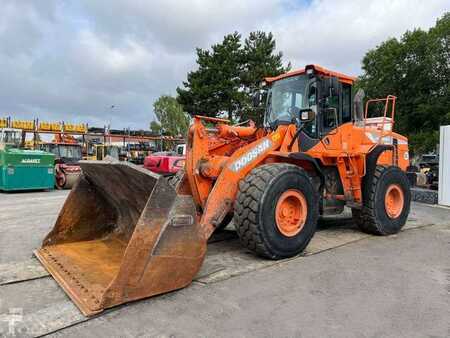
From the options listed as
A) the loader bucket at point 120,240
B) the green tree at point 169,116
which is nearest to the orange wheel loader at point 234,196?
the loader bucket at point 120,240

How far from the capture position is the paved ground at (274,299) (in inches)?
124

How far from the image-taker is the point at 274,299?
376 cm

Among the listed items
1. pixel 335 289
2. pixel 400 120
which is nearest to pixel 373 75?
pixel 400 120

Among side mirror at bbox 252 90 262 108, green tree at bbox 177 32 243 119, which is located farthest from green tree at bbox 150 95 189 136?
side mirror at bbox 252 90 262 108

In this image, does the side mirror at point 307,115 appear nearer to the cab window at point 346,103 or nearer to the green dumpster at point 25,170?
the cab window at point 346,103

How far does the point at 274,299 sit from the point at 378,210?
356 centimetres

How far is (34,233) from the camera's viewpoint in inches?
260

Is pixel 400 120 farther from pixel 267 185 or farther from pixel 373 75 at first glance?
pixel 267 185

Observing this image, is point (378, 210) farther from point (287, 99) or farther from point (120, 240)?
point (120, 240)

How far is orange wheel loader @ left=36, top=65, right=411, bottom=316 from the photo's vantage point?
369 cm

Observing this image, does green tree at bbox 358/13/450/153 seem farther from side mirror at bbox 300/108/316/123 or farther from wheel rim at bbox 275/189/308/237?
wheel rim at bbox 275/189/308/237

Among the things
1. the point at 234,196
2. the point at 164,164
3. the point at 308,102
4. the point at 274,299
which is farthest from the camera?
the point at 164,164

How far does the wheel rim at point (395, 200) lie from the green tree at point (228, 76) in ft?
67.7

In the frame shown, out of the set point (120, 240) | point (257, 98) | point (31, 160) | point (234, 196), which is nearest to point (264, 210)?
point (234, 196)
